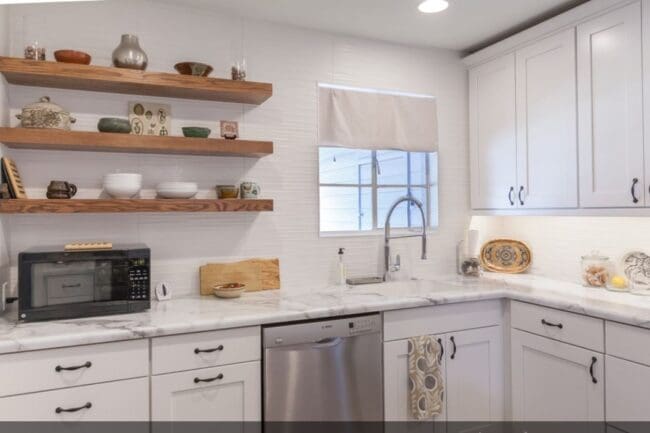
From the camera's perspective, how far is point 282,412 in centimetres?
206

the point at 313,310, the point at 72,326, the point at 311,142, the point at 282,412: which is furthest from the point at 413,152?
the point at 72,326

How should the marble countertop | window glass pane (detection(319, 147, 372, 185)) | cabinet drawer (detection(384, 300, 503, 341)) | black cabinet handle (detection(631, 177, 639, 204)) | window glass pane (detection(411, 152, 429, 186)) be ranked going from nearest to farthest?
the marble countertop → black cabinet handle (detection(631, 177, 639, 204)) → cabinet drawer (detection(384, 300, 503, 341)) → window glass pane (detection(319, 147, 372, 185)) → window glass pane (detection(411, 152, 429, 186))

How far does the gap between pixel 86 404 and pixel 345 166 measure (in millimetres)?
1951

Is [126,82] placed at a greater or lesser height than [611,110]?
greater

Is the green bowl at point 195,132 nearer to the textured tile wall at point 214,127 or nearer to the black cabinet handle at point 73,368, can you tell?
the textured tile wall at point 214,127

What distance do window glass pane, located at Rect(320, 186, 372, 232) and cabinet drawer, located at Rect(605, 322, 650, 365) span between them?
58.8 inches

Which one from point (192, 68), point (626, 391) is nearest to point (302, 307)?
point (192, 68)

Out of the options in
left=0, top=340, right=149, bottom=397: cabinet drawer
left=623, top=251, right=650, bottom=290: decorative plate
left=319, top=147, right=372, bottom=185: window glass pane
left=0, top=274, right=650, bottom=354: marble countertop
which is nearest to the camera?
left=0, top=340, right=149, bottom=397: cabinet drawer

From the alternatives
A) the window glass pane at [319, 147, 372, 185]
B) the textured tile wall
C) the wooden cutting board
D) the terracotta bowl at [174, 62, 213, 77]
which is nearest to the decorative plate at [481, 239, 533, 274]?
the textured tile wall

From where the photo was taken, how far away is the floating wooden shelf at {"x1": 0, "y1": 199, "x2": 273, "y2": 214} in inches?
79.0

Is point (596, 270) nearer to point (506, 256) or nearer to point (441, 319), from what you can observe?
point (506, 256)

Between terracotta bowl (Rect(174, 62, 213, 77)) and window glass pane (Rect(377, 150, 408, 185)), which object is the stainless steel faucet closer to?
window glass pane (Rect(377, 150, 408, 185))

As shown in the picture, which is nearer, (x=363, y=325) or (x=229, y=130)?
(x=363, y=325)

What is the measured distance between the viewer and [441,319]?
243 centimetres
